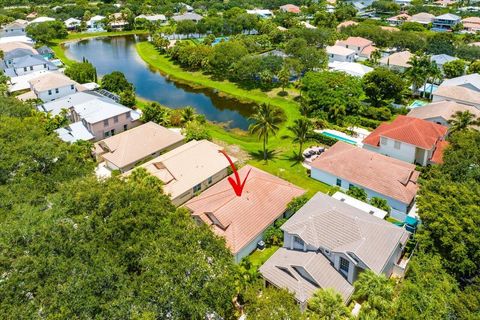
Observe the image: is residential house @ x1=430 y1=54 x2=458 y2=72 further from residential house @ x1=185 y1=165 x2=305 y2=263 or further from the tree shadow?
residential house @ x1=185 y1=165 x2=305 y2=263

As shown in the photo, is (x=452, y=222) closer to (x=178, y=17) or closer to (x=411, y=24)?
(x=411, y=24)

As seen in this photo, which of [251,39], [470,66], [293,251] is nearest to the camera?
[293,251]

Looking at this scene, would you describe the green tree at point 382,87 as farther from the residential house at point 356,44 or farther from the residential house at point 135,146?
the residential house at point 135,146

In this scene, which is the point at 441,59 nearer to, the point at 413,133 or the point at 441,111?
the point at 441,111

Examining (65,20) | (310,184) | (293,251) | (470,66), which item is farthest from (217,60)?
(65,20)

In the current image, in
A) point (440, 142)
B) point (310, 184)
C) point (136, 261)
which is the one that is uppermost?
point (136, 261)

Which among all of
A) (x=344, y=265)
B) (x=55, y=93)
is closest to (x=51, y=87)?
(x=55, y=93)
